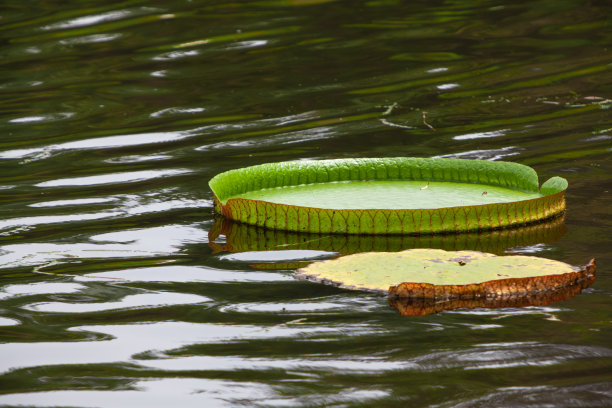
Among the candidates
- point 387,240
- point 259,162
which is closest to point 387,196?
point 387,240

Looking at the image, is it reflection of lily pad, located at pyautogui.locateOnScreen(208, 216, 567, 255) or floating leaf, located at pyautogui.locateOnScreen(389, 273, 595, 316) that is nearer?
floating leaf, located at pyautogui.locateOnScreen(389, 273, 595, 316)

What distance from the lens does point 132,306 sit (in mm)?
2488

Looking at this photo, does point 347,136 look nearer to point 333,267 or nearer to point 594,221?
point 594,221

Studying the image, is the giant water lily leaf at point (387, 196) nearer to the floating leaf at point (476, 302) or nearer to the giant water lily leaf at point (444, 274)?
the giant water lily leaf at point (444, 274)

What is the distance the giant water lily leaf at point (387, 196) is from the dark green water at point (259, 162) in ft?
0.27

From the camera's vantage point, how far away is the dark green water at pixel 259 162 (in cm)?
204

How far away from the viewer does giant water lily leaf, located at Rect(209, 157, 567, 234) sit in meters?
2.99

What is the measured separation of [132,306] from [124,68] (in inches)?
166

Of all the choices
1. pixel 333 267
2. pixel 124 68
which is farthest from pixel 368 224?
pixel 124 68

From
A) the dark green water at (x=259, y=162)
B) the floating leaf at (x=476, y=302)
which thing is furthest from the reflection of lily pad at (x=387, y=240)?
the floating leaf at (x=476, y=302)

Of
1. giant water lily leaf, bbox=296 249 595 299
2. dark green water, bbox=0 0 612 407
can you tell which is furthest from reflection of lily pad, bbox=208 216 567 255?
giant water lily leaf, bbox=296 249 595 299

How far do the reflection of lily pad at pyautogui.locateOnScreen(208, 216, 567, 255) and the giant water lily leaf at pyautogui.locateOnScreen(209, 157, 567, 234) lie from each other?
0.02 m

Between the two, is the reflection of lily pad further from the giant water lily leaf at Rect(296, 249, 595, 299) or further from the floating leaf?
the floating leaf

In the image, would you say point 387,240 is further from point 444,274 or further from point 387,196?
point 444,274
